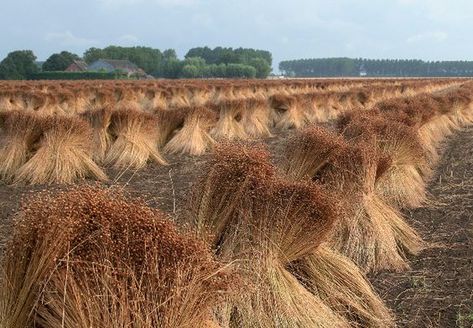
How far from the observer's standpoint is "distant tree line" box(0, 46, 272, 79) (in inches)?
2680

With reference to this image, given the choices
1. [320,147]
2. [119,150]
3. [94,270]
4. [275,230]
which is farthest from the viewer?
[119,150]

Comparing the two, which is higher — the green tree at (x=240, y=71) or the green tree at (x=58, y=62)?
the green tree at (x=58, y=62)

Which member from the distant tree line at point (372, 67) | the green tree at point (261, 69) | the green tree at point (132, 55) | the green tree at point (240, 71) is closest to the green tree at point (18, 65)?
the green tree at point (240, 71)

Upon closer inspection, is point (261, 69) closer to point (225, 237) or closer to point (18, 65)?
point (18, 65)

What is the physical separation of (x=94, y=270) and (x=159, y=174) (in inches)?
303

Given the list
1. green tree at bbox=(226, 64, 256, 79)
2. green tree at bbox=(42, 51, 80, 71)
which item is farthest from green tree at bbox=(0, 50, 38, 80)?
green tree at bbox=(226, 64, 256, 79)

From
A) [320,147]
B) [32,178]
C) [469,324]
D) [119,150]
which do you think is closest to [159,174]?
[119,150]

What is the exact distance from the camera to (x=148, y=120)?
11.7 m

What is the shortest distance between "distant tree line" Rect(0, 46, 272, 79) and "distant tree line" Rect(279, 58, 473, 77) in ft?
80.0

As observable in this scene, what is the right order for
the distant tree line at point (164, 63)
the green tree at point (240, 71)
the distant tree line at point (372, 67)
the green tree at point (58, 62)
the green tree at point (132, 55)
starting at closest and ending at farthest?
1. the distant tree line at point (164, 63)
2. the green tree at point (58, 62)
3. the green tree at point (240, 71)
4. the green tree at point (132, 55)
5. the distant tree line at point (372, 67)

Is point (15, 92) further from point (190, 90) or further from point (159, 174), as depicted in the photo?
point (159, 174)

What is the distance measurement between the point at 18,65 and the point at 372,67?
13131 centimetres

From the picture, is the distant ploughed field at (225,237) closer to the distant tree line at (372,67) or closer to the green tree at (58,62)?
the green tree at (58,62)

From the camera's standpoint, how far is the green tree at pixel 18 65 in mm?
63312
